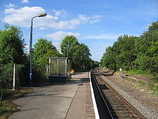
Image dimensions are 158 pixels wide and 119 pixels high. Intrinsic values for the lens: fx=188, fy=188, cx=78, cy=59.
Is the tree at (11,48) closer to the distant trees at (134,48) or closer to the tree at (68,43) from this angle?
the distant trees at (134,48)

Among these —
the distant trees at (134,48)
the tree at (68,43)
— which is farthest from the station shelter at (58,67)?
the tree at (68,43)

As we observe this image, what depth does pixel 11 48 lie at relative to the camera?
50.4 ft

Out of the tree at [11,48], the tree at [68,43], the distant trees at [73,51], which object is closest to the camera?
the tree at [11,48]

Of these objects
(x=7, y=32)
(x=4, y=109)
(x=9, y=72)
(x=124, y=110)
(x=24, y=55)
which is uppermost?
(x=7, y=32)

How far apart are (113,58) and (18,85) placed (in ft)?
169

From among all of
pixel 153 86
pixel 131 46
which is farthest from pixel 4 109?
pixel 131 46

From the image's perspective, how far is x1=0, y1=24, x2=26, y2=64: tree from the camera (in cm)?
1513

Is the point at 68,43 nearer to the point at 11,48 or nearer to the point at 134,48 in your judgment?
the point at 134,48

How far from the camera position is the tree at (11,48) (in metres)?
15.1

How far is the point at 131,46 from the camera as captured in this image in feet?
160

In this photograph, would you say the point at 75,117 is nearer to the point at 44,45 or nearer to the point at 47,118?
the point at 47,118

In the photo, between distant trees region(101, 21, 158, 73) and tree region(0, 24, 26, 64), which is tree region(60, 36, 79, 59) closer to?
distant trees region(101, 21, 158, 73)

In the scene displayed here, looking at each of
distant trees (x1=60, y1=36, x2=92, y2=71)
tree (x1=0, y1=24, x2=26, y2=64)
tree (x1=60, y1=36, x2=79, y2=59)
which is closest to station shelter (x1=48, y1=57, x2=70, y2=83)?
tree (x1=0, y1=24, x2=26, y2=64)

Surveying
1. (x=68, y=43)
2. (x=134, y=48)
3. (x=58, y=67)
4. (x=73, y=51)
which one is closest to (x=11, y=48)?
(x=58, y=67)
